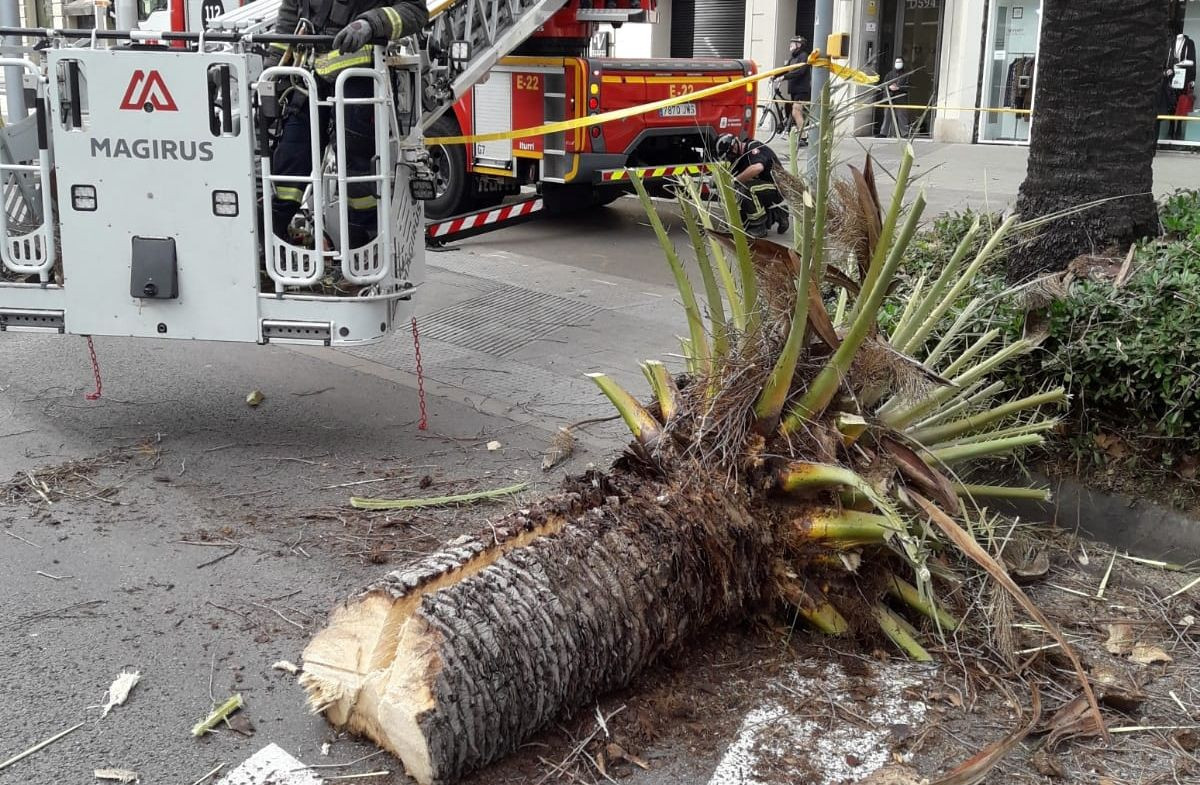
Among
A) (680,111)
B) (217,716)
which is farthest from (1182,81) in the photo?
(217,716)

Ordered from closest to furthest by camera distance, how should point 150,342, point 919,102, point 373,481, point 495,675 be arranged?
point 495,675
point 373,481
point 150,342
point 919,102

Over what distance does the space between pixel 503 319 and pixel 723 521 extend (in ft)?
16.6

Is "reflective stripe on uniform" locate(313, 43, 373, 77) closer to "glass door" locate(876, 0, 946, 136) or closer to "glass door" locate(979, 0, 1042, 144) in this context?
"glass door" locate(979, 0, 1042, 144)

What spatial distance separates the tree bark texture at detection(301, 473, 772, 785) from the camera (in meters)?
2.97

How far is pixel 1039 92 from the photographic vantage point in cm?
565

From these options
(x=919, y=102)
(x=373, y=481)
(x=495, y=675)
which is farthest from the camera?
(x=919, y=102)

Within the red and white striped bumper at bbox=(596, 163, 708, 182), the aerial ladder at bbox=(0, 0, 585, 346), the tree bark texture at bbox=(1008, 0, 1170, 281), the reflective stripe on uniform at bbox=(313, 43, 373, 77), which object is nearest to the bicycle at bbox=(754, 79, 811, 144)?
the red and white striped bumper at bbox=(596, 163, 708, 182)

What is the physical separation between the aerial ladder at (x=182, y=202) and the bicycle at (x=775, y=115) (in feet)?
12.0

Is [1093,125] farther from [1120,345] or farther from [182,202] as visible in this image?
[182,202]

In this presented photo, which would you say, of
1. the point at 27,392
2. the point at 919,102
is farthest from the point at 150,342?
the point at 919,102

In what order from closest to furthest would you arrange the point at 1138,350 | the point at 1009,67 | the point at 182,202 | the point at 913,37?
the point at 1138,350 → the point at 182,202 → the point at 1009,67 → the point at 913,37

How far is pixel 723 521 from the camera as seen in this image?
354 cm

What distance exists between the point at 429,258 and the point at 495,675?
7.59 m

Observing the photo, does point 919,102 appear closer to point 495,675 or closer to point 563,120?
point 563,120
